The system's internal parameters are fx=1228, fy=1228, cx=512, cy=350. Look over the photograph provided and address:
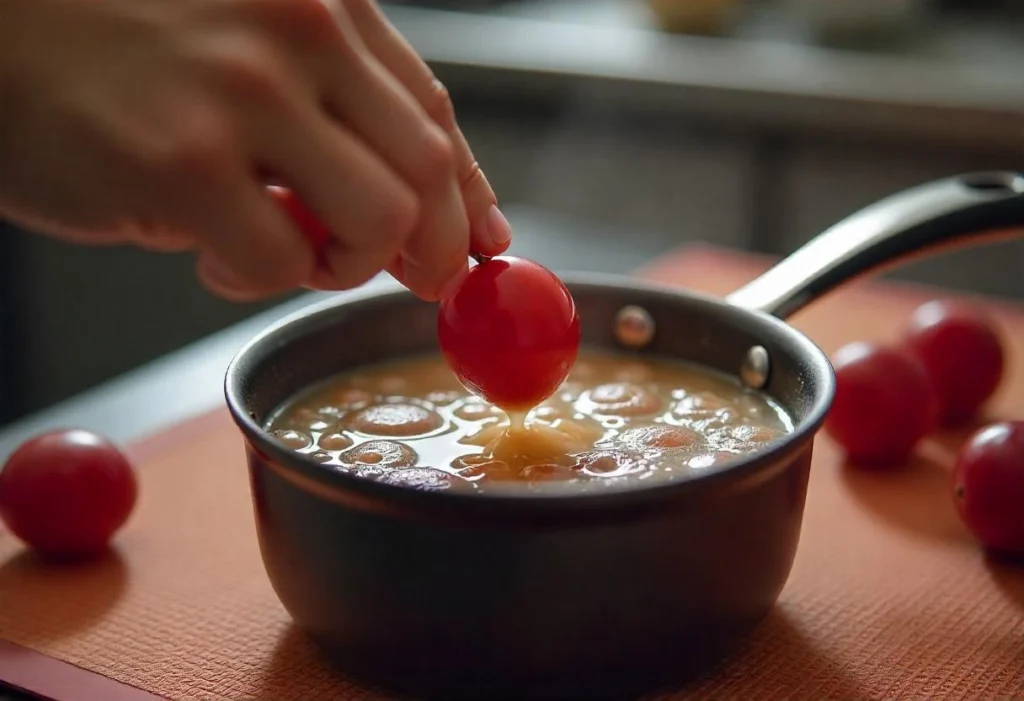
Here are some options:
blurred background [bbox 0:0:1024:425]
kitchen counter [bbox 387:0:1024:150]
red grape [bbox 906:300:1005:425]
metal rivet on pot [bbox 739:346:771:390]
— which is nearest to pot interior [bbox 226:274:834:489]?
metal rivet on pot [bbox 739:346:771:390]

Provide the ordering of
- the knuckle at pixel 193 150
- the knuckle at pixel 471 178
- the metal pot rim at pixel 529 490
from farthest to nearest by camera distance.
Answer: the knuckle at pixel 471 178
the metal pot rim at pixel 529 490
the knuckle at pixel 193 150

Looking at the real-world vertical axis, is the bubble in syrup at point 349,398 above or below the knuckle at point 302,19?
below

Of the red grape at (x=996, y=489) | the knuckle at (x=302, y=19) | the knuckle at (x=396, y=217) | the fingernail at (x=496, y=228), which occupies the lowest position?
the red grape at (x=996, y=489)

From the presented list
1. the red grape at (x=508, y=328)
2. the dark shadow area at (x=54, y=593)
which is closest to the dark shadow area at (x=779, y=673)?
the red grape at (x=508, y=328)

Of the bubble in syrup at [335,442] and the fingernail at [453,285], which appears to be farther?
the bubble in syrup at [335,442]

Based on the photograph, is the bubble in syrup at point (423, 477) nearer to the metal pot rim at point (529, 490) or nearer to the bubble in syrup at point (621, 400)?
the metal pot rim at point (529, 490)

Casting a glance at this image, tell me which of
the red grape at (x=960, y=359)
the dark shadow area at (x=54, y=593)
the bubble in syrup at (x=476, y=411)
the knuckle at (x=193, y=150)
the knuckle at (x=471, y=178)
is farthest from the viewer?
the red grape at (x=960, y=359)

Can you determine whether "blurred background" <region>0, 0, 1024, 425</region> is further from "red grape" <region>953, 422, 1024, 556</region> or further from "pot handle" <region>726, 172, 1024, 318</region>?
"red grape" <region>953, 422, 1024, 556</region>
